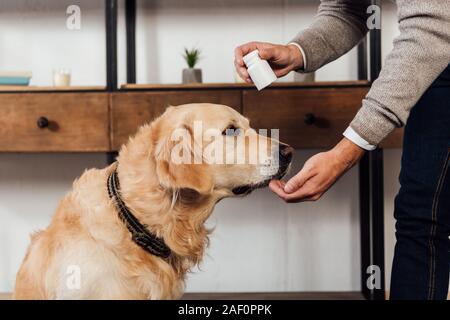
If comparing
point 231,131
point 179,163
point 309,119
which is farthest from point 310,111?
point 179,163

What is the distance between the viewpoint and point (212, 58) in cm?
164

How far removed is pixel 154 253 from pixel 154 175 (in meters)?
0.14

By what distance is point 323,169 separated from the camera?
34.4 inches

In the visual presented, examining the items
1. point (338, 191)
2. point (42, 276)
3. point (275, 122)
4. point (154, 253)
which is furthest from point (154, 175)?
point (338, 191)

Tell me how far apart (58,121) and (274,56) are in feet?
2.15

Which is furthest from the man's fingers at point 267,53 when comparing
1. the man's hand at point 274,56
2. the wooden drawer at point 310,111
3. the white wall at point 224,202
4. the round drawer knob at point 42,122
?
the round drawer knob at point 42,122

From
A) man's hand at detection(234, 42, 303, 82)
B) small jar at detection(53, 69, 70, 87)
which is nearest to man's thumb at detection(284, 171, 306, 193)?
man's hand at detection(234, 42, 303, 82)

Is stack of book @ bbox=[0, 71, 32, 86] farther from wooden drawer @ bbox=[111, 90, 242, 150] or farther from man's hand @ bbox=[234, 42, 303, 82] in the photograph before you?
man's hand @ bbox=[234, 42, 303, 82]

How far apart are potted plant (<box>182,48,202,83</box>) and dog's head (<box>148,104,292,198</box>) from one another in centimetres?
58

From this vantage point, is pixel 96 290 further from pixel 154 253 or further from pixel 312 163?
pixel 312 163

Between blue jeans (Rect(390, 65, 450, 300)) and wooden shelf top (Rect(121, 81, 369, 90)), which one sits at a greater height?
wooden shelf top (Rect(121, 81, 369, 90))

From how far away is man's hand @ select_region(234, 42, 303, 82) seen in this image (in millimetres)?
1029

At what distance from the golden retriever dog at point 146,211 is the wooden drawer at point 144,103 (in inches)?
15.4

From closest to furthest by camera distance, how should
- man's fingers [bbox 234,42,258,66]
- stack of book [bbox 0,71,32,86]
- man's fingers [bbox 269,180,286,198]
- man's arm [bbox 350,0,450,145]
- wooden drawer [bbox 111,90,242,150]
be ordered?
man's arm [bbox 350,0,450,145] < man's fingers [bbox 269,180,286,198] < man's fingers [bbox 234,42,258,66] < wooden drawer [bbox 111,90,242,150] < stack of book [bbox 0,71,32,86]
